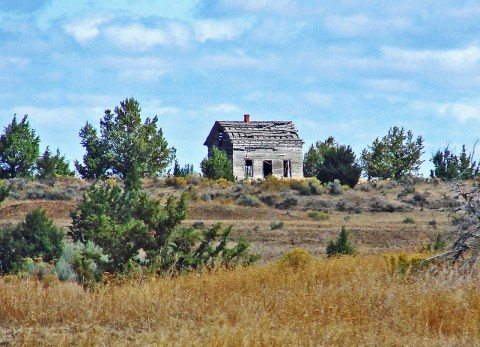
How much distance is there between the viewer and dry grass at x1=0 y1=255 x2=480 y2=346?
857 centimetres

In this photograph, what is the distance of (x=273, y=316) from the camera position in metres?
9.73

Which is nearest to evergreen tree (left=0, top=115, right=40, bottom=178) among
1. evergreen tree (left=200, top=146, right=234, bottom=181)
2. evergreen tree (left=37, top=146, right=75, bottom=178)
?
evergreen tree (left=37, top=146, right=75, bottom=178)

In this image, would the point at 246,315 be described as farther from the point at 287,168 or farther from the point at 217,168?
the point at 287,168

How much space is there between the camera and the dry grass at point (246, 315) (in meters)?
8.57

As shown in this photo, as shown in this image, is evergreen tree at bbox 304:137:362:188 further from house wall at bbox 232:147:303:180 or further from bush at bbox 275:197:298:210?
bush at bbox 275:197:298:210

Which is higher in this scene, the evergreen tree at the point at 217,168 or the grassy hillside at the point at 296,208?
the evergreen tree at the point at 217,168

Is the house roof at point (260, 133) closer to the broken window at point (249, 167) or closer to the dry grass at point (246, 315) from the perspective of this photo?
the broken window at point (249, 167)

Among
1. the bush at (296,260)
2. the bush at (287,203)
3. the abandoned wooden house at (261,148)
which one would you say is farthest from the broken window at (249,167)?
the bush at (296,260)

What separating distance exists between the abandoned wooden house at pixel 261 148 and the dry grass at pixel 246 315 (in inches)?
1866

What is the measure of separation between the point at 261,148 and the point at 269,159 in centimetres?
108

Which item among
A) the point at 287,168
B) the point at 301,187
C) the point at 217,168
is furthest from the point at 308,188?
the point at 287,168

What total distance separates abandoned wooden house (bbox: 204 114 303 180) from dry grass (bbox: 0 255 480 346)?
156 ft

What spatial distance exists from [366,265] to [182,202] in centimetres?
437

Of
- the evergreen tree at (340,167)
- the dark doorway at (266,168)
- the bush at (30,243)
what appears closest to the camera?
the bush at (30,243)
